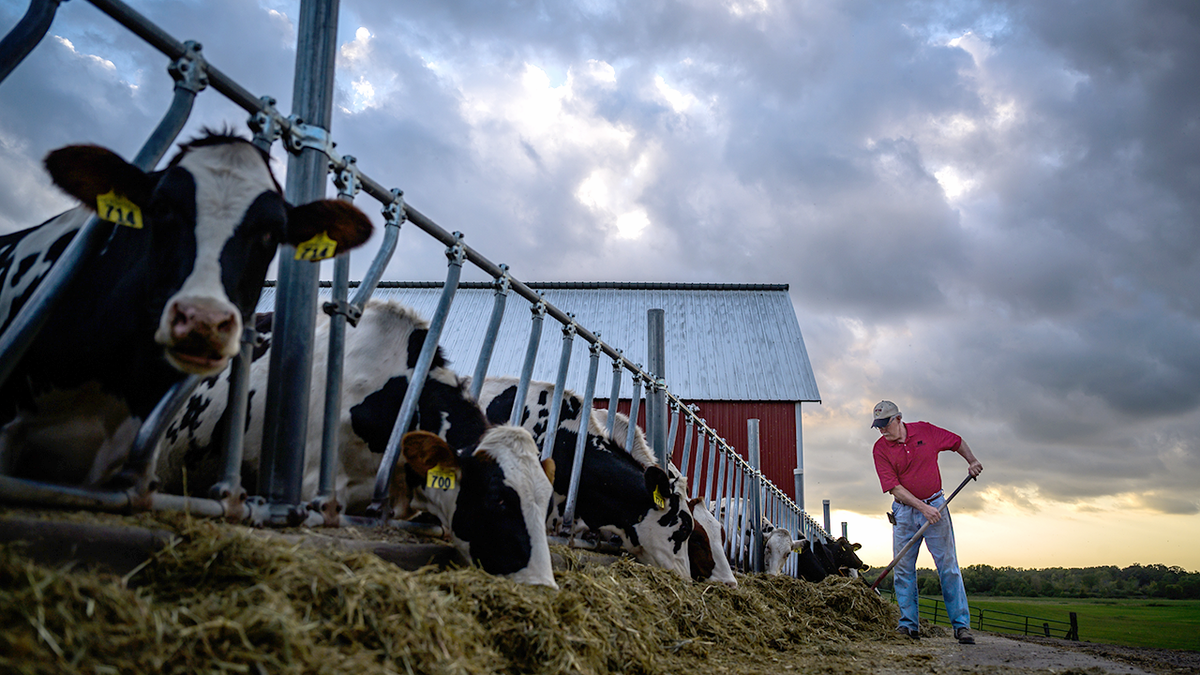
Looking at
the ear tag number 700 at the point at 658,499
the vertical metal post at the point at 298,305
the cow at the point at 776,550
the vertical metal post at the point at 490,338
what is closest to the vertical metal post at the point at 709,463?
the cow at the point at 776,550

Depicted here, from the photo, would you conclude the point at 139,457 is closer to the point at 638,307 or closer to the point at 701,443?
the point at 701,443

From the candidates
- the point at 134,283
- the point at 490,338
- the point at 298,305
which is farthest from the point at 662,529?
the point at 134,283

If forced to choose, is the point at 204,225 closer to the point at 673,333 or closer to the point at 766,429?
the point at 766,429

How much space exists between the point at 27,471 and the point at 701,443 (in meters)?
6.48

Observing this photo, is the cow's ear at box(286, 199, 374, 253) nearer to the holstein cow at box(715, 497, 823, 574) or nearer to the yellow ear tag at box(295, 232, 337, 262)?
the yellow ear tag at box(295, 232, 337, 262)

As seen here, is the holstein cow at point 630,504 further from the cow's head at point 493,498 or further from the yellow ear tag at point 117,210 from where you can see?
the yellow ear tag at point 117,210

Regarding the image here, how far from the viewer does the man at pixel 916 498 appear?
20.5 feet

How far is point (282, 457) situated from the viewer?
272 centimetres

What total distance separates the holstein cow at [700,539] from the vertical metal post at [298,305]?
3.71 meters

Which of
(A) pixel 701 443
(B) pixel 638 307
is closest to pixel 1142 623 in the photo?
(A) pixel 701 443

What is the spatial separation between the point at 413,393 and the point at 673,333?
18.2 m

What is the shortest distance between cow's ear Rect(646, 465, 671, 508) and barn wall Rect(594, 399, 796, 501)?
12639 millimetres

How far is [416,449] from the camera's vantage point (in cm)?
321

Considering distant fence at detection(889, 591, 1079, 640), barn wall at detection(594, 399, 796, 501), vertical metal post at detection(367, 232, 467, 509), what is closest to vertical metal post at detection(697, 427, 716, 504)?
vertical metal post at detection(367, 232, 467, 509)
